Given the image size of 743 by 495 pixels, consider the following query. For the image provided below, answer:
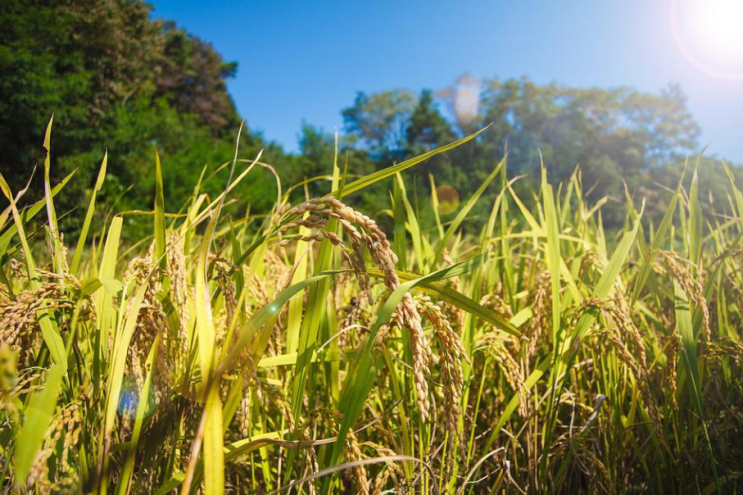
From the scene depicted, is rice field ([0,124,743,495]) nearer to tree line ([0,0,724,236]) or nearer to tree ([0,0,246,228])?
tree line ([0,0,724,236])

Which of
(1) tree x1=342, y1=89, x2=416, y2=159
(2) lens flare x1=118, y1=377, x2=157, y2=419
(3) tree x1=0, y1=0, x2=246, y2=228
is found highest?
(1) tree x1=342, y1=89, x2=416, y2=159

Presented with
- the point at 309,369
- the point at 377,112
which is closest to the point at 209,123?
the point at 377,112

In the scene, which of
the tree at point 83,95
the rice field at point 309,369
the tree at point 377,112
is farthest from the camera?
the tree at point 377,112

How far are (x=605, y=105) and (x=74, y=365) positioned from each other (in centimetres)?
3522

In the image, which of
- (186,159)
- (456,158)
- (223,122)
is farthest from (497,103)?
(186,159)

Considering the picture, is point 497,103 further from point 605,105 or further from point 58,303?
point 58,303

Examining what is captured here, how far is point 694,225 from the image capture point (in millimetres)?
1441

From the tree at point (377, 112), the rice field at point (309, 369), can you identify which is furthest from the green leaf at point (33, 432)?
the tree at point (377, 112)

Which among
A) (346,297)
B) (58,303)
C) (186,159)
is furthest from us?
(186,159)

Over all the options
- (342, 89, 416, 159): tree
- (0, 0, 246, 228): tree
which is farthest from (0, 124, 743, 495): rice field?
(342, 89, 416, 159): tree

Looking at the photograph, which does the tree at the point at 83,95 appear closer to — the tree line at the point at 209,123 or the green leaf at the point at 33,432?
the tree line at the point at 209,123

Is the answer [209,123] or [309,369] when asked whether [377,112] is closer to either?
[209,123]

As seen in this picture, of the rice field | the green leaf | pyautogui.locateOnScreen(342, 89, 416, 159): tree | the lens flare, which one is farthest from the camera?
pyautogui.locateOnScreen(342, 89, 416, 159): tree

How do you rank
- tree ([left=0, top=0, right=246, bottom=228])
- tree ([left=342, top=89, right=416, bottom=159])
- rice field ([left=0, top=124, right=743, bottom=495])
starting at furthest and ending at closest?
tree ([left=342, top=89, right=416, bottom=159])
tree ([left=0, top=0, right=246, bottom=228])
rice field ([left=0, top=124, right=743, bottom=495])
